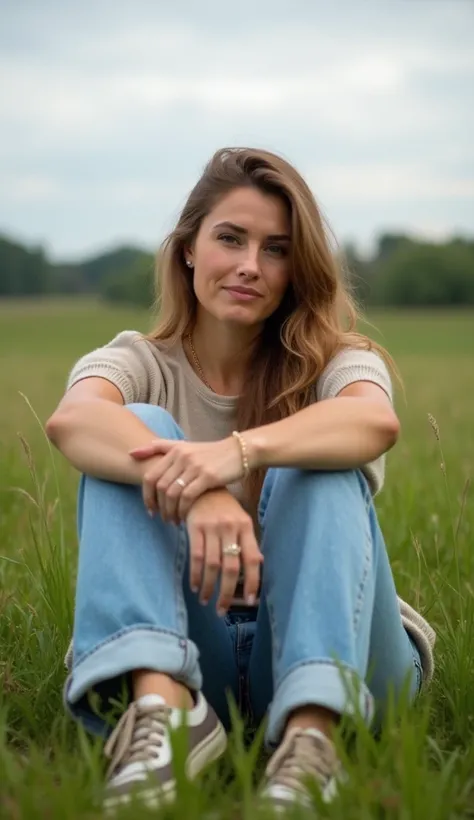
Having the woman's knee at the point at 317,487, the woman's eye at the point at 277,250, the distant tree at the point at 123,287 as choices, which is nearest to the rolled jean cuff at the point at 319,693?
the woman's knee at the point at 317,487

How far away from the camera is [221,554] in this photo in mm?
2209

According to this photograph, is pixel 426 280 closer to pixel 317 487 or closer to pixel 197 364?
pixel 197 364

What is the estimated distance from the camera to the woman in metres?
2.06

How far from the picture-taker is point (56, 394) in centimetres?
Answer: 1473

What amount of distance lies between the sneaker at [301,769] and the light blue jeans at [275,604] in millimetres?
66

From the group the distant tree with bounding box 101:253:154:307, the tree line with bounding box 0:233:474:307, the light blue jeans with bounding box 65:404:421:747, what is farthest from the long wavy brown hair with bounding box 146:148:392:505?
the distant tree with bounding box 101:253:154:307

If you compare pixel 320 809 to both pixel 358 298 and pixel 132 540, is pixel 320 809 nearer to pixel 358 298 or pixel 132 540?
pixel 132 540

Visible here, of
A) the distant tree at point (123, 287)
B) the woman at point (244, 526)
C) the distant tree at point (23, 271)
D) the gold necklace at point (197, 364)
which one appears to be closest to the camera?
the woman at point (244, 526)

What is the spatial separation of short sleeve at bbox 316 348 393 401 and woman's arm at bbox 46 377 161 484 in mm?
521

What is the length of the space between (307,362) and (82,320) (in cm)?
5276

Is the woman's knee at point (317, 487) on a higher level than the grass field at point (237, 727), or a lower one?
higher

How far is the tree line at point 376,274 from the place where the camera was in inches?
3019

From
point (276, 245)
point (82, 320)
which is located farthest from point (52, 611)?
point (82, 320)

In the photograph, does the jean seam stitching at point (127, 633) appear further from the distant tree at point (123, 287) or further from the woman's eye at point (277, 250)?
the distant tree at point (123, 287)
